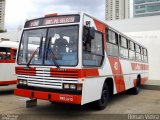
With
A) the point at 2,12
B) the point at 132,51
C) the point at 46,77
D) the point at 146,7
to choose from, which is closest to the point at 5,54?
the point at 46,77

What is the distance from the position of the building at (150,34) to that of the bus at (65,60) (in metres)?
14.2

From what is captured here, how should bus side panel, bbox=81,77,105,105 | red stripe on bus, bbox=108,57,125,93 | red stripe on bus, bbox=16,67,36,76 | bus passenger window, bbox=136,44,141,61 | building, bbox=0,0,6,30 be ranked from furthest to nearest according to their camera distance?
1. building, bbox=0,0,6,30
2. bus passenger window, bbox=136,44,141,61
3. red stripe on bus, bbox=108,57,125,93
4. red stripe on bus, bbox=16,67,36,76
5. bus side panel, bbox=81,77,105,105

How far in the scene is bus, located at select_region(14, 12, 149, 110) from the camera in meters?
7.00

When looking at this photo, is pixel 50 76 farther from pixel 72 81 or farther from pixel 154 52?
pixel 154 52

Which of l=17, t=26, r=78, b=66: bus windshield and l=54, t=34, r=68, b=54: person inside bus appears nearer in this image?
l=17, t=26, r=78, b=66: bus windshield

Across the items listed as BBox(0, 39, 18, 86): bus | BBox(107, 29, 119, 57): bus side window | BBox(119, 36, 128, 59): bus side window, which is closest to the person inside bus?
BBox(107, 29, 119, 57): bus side window

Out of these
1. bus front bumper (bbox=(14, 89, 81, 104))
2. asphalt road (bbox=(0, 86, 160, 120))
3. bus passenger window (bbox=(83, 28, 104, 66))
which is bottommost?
asphalt road (bbox=(0, 86, 160, 120))

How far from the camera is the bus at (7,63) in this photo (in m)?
12.0

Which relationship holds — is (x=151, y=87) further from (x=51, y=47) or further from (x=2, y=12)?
(x=2, y=12)

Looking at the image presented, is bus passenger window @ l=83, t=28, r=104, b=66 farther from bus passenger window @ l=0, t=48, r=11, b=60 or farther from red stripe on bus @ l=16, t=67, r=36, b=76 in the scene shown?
bus passenger window @ l=0, t=48, r=11, b=60

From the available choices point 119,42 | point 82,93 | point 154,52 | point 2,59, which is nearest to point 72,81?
point 82,93

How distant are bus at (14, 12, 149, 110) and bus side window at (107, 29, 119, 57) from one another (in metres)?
0.10

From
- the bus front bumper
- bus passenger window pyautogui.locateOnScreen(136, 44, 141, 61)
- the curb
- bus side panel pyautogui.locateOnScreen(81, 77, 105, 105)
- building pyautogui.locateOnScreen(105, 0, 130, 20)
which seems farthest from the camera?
building pyautogui.locateOnScreen(105, 0, 130, 20)

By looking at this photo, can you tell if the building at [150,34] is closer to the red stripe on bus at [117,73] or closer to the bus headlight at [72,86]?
the red stripe on bus at [117,73]
